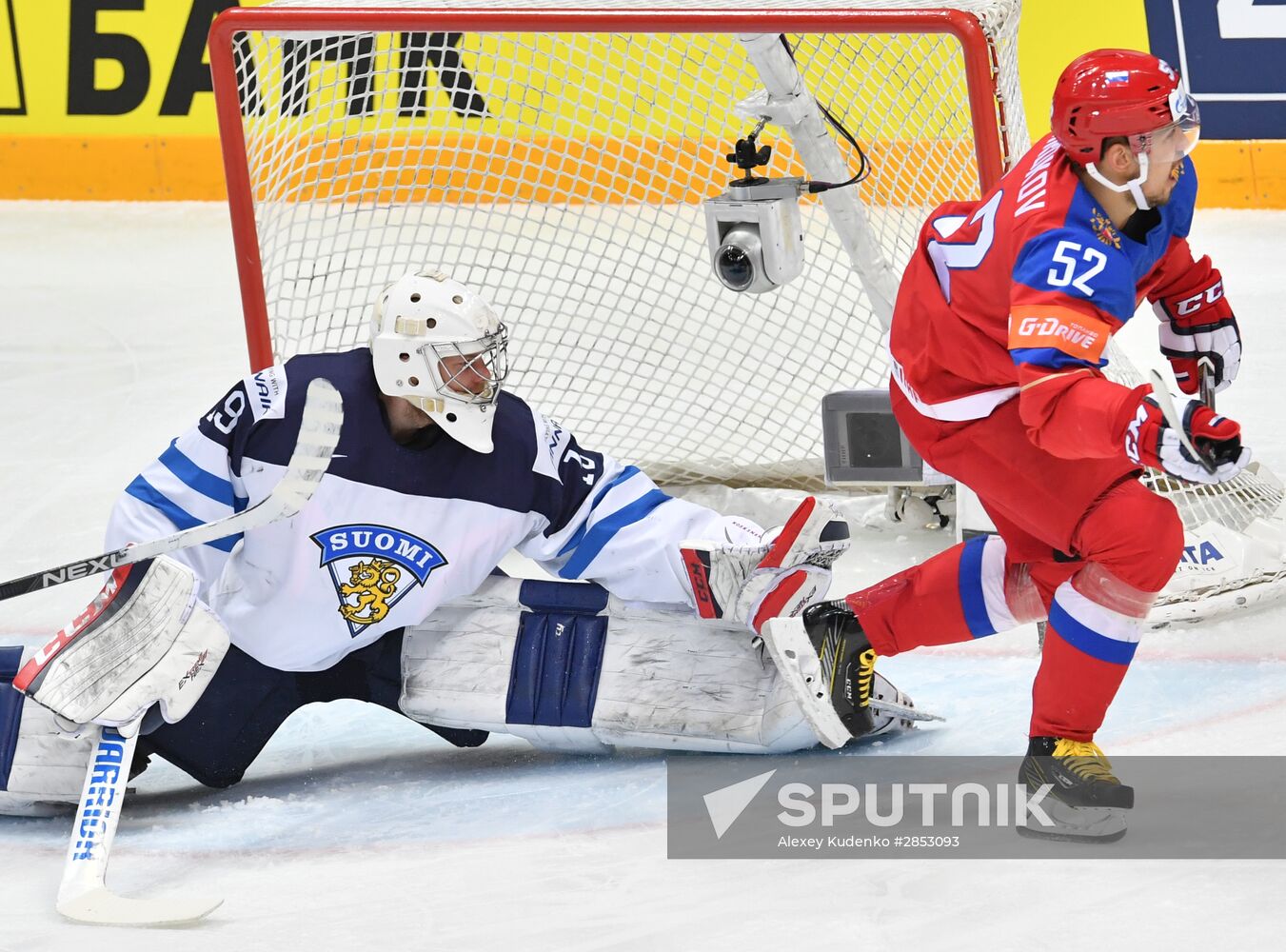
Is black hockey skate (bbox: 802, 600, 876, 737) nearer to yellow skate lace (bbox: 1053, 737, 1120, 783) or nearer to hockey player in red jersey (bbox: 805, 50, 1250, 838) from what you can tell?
hockey player in red jersey (bbox: 805, 50, 1250, 838)

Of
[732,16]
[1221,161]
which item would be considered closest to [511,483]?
[732,16]

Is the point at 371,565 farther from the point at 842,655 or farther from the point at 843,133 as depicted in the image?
the point at 843,133

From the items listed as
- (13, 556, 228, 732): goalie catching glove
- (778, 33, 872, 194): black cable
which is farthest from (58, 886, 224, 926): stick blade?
(778, 33, 872, 194): black cable

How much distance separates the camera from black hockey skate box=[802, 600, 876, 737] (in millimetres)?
2699

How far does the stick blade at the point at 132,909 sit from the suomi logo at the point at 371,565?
519 millimetres

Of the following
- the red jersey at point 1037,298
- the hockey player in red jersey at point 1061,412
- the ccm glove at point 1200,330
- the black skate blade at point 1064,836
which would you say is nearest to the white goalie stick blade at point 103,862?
the hockey player in red jersey at point 1061,412

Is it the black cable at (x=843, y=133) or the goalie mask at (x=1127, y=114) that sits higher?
the goalie mask at (x=1127, y=114)

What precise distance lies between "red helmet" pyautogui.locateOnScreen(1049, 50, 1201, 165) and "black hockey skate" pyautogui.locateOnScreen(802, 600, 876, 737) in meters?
0.73

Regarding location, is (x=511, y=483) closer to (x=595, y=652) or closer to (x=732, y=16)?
(x=595, y=652)

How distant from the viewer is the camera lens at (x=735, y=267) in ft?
11.3

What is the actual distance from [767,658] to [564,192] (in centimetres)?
188

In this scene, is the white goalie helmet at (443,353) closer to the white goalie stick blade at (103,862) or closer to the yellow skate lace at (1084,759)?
the white goalie stick blade at (103,862)

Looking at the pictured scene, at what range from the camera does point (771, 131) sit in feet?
18.3

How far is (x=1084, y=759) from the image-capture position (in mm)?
2520
